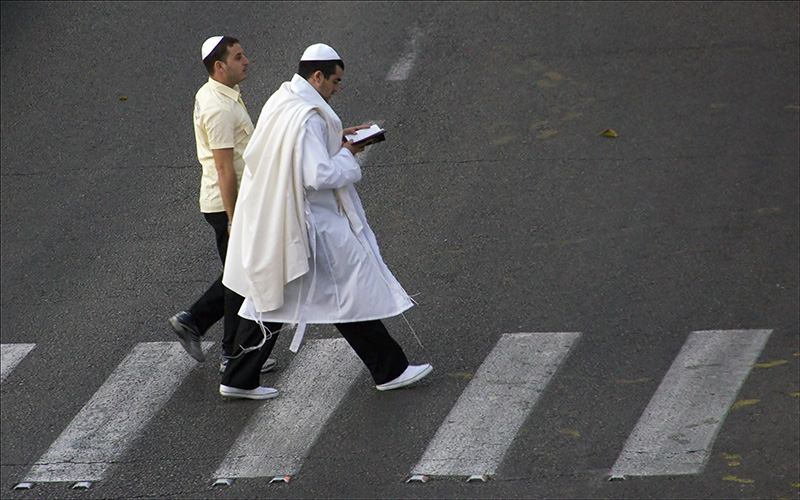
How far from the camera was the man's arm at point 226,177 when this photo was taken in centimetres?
631

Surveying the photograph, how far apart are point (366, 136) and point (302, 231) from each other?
73 cm

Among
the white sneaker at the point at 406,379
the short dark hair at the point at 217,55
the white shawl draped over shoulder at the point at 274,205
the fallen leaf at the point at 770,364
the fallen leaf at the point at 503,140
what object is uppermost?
the short dark hair at the point at 217,55

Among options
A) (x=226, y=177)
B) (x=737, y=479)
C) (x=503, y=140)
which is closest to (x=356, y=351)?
(x=226, y=177)

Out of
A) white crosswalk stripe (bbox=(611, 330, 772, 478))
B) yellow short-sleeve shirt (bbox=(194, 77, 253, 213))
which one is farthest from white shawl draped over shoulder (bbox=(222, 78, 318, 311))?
white crosswalk stripe (bbox=(611, 330, 772, 478))

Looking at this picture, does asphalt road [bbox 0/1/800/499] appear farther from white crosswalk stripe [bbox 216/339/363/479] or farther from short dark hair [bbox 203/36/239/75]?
short dark hair [bbox 203/36/239/75]

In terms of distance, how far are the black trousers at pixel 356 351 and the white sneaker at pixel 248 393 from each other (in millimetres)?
36

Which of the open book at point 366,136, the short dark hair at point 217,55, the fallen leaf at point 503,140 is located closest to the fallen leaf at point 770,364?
the open book at point 366,136

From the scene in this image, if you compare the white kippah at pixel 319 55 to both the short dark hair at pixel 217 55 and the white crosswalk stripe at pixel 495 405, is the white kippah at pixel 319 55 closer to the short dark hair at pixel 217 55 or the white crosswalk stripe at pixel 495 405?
the short dark hair at pixel 217 55

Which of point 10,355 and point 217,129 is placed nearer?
point 217,129

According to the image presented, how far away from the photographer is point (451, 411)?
20.3 feet

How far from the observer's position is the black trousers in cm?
627

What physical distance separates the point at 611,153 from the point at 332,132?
4.07m

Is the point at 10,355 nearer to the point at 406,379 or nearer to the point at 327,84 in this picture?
the point at 406,379

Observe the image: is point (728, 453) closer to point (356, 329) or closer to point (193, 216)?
point (356, 329)
